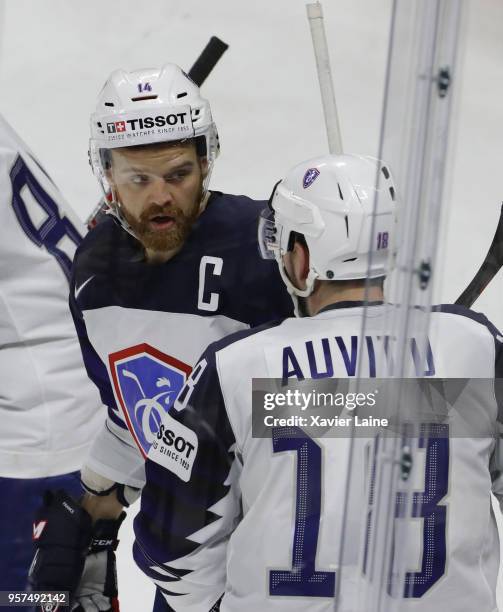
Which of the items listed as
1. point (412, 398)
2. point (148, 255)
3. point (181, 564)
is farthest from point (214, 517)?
point (148, 255)

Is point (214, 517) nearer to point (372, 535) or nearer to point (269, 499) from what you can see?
point (269, 499)

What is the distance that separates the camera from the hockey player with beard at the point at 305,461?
1146 mm

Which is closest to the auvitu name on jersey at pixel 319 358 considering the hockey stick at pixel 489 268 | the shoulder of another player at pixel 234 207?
the hockey stick at pixel 489 268

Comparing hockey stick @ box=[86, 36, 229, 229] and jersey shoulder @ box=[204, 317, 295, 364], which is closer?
jersey shoulder @ box=[204, 317, 295, 364]

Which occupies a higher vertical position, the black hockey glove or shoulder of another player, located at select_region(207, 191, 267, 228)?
shoulder of another player, located at select_region(207, 191, 267, 228)

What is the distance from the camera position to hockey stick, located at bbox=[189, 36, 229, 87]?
2.11 metres

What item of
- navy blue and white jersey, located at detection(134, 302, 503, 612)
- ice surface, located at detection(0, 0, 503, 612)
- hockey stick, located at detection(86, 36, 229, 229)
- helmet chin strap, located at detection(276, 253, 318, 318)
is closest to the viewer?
ice surface, located at detection(0, 0, 503, 612)

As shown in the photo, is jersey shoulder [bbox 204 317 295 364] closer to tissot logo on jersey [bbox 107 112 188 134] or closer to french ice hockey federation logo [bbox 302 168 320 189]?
french ice hockey federation logo [bbox 302 168 320 189]

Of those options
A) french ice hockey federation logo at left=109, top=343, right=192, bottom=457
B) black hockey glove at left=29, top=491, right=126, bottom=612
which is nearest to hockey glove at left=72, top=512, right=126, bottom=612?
black hockey glove at left=29, top=491, right=126, bottom=612

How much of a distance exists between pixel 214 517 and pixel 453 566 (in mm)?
256

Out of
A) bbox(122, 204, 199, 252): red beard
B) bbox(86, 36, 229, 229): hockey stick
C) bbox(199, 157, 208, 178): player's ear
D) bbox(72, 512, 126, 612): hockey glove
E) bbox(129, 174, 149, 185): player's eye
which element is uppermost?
bbox(86, 36, 229, 229): hockey stick

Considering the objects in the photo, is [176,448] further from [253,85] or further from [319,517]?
[253,85]

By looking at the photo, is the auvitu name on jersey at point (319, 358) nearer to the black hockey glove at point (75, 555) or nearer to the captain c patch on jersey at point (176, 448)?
the captain c patch on jersey at point (176, 448)

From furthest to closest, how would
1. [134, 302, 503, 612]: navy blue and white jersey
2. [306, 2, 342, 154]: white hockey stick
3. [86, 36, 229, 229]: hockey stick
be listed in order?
[86, 36, 229, 229]: hockey stick
[306, 2, 342, 154]: white hockey stick
[134, 302, 503, 612]: navy blue and white jersey
